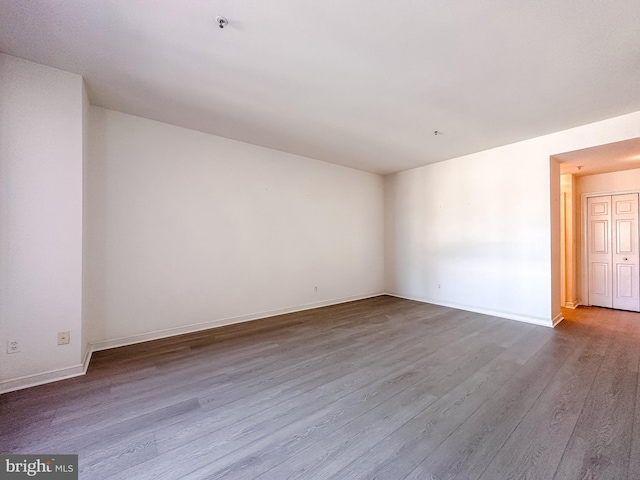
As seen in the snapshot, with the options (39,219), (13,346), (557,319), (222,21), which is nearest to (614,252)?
(557,319)

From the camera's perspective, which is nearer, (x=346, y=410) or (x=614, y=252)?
(x=346, y=410)

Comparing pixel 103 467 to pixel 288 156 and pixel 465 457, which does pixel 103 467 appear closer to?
pixel 465 457

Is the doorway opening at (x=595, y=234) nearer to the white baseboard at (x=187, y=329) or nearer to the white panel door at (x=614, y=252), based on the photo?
the white panel door at (x=614, y=252)

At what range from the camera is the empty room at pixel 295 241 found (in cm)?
167

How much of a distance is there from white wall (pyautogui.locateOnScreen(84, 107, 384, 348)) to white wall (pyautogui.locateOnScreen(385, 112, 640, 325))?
1.65 metres

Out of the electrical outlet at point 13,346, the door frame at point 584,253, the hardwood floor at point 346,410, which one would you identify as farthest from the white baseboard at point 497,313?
the electrical outlet at point 13,346

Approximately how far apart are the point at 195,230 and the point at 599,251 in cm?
719

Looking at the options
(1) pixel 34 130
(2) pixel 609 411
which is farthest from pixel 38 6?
(2) pixel 609 411

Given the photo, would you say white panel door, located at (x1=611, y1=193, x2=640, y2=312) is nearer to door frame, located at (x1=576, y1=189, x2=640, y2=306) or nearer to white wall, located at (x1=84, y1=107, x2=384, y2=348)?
door frame, located at (x1=576, y1=189, x2=640, y2=306)

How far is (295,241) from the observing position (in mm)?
4727

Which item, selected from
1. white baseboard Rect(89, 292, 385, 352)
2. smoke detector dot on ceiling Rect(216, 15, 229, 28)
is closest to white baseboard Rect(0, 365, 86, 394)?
white baseboard Rect(89, 292, 385, 352)

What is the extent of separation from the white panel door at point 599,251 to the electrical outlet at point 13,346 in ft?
27.2

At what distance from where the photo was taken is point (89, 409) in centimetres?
195

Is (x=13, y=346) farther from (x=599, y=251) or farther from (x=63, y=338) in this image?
(x=599, y=251)
